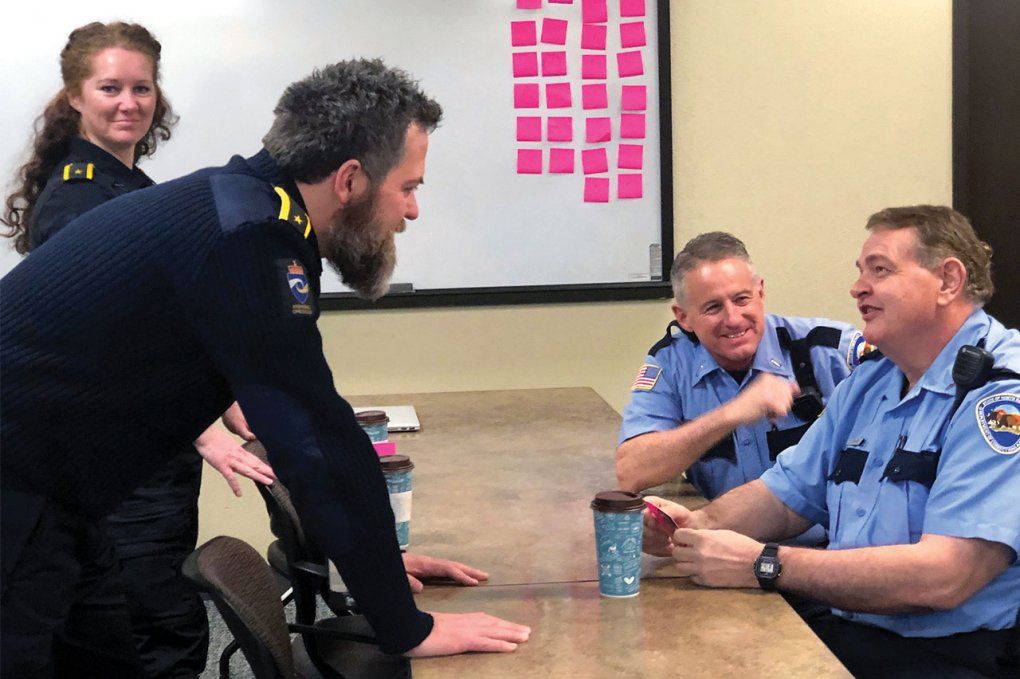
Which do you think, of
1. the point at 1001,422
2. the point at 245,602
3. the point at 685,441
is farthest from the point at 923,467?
the point at 245,602

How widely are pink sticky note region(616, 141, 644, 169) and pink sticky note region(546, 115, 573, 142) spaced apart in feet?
0.63

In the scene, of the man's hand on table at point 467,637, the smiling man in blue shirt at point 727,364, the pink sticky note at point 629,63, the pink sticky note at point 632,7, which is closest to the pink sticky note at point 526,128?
the pink sticky note at point 629,63

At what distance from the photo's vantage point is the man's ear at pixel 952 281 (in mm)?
2016

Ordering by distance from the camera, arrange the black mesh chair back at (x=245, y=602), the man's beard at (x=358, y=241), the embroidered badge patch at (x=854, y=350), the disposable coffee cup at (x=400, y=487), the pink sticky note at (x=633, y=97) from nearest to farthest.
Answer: the black mesh chair back at (x=245, y=602) < the man's beard at (x=358, y=241) < the disposable coffee cup at (x=400, y=487) < the embroidered badge patch at (x=854, y=350) < the pink sticky note at (x=633, y=97)

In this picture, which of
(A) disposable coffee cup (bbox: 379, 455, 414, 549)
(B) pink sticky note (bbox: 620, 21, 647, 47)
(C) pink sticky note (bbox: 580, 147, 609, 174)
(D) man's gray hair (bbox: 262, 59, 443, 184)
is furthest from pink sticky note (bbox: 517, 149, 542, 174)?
(D) man's gray hair (bbox: 262, 59, 443, 184)

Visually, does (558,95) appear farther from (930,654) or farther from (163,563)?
(930,654)

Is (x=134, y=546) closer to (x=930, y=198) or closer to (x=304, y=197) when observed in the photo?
(x=304, y=197)

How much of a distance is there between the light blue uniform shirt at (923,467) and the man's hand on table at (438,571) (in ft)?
2.31

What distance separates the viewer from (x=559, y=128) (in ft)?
13.4

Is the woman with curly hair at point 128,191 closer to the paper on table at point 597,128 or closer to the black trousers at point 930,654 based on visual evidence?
the black trousers at point 930,654

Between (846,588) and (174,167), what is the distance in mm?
3000

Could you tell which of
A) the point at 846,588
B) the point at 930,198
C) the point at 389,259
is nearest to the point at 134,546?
the point at 389,259

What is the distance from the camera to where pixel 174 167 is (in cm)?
401

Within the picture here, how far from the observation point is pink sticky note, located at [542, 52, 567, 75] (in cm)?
405
